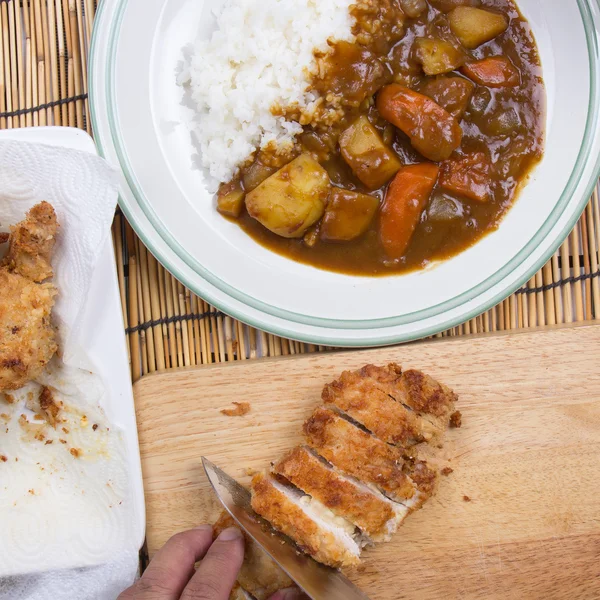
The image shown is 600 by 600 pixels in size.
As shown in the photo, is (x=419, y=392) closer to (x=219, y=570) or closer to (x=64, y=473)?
(x=219, y=570)

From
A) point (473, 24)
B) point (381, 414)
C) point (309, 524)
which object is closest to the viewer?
point (309, 524)

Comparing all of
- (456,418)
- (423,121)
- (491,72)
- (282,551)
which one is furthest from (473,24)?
(282,551)

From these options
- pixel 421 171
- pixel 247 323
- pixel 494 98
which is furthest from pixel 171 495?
pixel 494 98

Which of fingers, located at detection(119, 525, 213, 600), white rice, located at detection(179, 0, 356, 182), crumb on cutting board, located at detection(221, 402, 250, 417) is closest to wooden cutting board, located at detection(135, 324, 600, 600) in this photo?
crumb on cutting board, located at detection(221, 402, 250, 417)

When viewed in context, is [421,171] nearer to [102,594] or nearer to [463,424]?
[463,424]

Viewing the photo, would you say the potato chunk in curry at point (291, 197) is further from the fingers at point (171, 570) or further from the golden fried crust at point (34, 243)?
the fingers at point (171, 570)

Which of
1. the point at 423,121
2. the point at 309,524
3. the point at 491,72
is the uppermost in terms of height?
the point at 491,72

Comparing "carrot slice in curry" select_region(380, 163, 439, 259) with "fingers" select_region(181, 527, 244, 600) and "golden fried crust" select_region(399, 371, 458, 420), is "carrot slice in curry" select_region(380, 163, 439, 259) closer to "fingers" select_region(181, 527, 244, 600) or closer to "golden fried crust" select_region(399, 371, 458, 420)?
"golden fried crust" select_region(399, 371, 458, 420)

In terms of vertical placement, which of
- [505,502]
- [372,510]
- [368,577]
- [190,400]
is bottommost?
[368,577]
